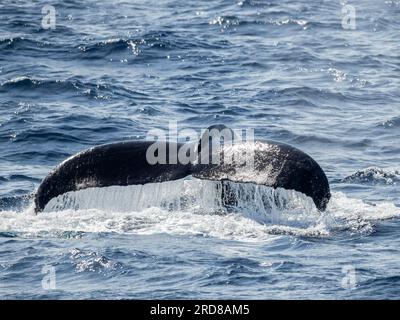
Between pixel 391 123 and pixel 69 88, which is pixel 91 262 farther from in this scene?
pixel 69 88

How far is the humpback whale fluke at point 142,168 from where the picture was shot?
33.9 ft

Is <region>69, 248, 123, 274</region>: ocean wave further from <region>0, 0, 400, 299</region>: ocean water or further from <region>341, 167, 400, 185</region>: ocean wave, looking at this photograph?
<region>341, 167, 400, 185</region>: ocean wave

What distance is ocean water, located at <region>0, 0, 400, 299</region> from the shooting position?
10180mm

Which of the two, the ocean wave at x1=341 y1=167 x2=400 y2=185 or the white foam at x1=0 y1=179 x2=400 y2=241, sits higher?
the ocean wave at x1=341 y1=167 x2=400 y2=185

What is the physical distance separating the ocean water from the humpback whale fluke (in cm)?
46

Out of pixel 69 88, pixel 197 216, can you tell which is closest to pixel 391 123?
pixel 69 88

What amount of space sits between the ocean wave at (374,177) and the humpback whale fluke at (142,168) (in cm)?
394

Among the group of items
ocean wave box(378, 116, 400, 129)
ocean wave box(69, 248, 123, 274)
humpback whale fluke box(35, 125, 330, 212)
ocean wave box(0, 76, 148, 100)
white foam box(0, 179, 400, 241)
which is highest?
ocean wave box(0, 76, 148, 100)

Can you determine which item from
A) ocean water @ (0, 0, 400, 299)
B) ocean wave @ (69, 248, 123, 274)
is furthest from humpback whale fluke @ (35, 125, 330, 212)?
ocean wave @ (69, 248, 123, 274)

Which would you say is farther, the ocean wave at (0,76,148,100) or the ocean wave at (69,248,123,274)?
the ocean wave at (0,76,148,100)

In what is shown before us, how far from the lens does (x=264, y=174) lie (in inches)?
403

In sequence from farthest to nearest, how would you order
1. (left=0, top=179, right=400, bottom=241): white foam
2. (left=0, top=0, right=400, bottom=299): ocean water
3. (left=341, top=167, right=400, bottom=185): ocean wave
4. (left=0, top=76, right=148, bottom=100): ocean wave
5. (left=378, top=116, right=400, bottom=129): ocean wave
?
(left=0, top=76, right=148, bottom=100): ocean wave
(left=378, top=116, right=400, bottom=129): ocean wave
(left=341, top=167, right=400, bottom=185): ocean wave
(left=0, top=179, right=400, bottom=241): white foam
(left=0, top=0, right=400, bottom=299): ocean water

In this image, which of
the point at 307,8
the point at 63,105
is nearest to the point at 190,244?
the point at 63,105

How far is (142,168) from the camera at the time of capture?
10.8 metres
